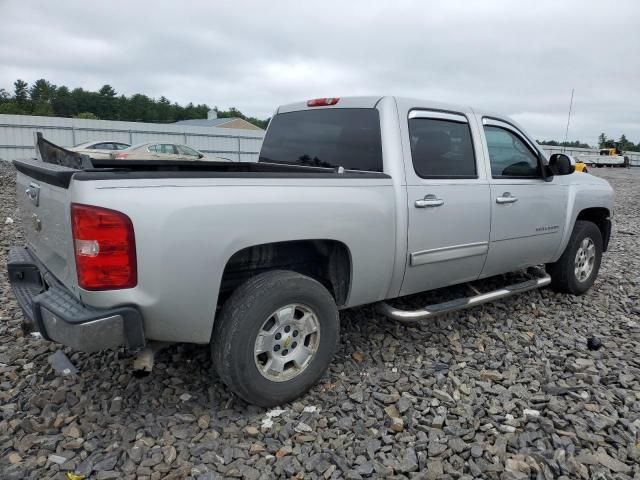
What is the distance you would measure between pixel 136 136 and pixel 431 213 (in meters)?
23.9

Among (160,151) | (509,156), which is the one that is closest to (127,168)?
(509,156)

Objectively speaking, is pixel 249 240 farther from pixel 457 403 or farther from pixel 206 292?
pixel 457 403

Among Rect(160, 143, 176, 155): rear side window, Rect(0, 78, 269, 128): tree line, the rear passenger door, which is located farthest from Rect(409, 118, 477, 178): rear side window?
Rect(0, 78, 269, 128): tree line

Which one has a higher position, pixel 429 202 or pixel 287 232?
pixel 429 202

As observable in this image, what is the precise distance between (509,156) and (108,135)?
23354 mm

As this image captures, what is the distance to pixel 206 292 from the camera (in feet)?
8.29

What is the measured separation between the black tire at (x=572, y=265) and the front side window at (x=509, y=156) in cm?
90

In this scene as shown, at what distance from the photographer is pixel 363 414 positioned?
9.62ft

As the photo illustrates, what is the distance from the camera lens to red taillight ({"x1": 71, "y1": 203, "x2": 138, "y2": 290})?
2.25m

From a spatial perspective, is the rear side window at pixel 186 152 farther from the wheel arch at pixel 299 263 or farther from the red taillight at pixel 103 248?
the red taillight at pixel 103 248

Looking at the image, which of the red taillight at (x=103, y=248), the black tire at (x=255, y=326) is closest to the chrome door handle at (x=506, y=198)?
the black tire at (x=255, y=326)

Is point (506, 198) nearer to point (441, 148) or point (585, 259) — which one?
point (441, 148)

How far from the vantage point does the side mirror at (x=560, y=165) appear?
4387 mm

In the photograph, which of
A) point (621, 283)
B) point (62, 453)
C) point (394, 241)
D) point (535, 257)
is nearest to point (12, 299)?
point (62, 453)
